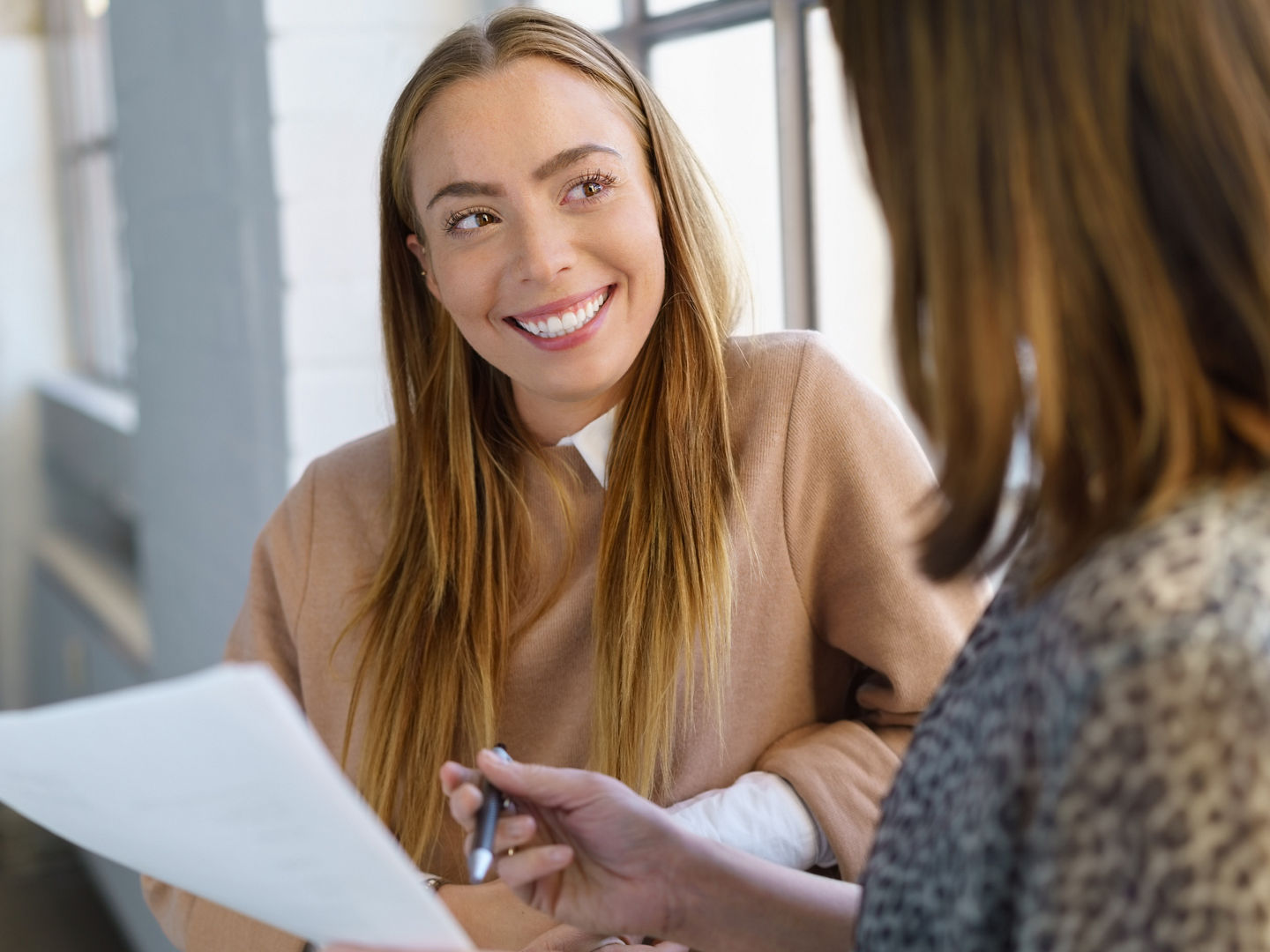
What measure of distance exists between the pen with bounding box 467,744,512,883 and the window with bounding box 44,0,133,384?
3.39 metres

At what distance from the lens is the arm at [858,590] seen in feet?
4.02

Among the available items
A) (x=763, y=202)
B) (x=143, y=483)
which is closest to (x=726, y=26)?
(x=763, y=202)

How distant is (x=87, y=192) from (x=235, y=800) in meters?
4.11

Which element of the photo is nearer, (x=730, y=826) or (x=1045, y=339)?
(x=1045, y=339)

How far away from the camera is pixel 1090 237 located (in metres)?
0.58

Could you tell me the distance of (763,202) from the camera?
184 centimetres

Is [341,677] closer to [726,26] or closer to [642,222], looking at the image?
[642,222]

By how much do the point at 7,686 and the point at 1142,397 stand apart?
4735 millimetres

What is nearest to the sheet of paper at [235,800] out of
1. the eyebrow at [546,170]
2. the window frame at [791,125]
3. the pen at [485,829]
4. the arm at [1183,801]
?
the pen at [485,829]

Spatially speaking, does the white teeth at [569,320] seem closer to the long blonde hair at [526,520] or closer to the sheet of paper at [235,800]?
the long blonde hair at [526,520]

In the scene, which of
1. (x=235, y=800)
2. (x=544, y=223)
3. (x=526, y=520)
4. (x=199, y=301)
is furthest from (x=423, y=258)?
(x=199, y=301)

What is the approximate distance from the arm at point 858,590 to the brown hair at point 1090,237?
0.60m

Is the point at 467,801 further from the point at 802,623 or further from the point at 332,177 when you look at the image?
the point at 332,177

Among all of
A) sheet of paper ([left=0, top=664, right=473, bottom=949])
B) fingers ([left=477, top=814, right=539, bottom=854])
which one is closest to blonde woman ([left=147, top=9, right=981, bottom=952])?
fingers ([left=477, top=814, right=539, bottom=854])
